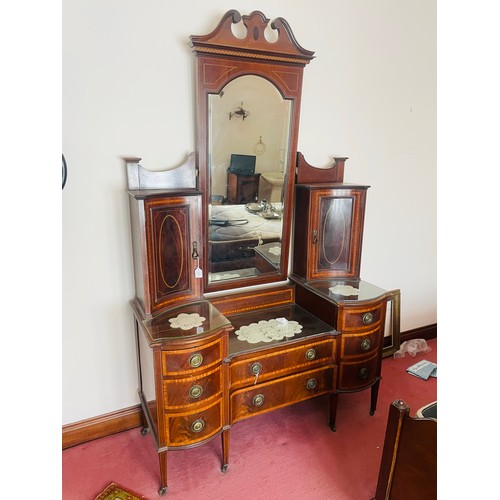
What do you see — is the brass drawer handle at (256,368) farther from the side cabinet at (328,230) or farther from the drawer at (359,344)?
the side cabinet at (328,230)

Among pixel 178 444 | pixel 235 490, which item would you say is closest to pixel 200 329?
pixel 178 444

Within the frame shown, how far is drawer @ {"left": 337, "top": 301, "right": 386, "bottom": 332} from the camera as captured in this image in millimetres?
1981

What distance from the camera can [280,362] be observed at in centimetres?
188

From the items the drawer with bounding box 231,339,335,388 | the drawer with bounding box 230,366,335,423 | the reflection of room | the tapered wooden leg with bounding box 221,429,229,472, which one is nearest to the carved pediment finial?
the reflection of room

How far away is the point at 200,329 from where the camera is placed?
1648mm

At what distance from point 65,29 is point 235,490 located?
2119 millimetres

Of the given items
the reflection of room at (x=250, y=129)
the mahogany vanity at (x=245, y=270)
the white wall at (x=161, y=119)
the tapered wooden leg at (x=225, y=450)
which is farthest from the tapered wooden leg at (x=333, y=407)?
the reflection of room at (x=250, y=129)

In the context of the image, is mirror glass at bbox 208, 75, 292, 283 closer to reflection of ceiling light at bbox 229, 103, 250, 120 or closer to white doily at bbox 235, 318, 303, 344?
reflection of ceiling light at bbox 229, 103, 250, 120

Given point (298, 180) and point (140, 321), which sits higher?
point (298, 180)

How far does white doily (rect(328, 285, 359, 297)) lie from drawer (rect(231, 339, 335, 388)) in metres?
0.27
